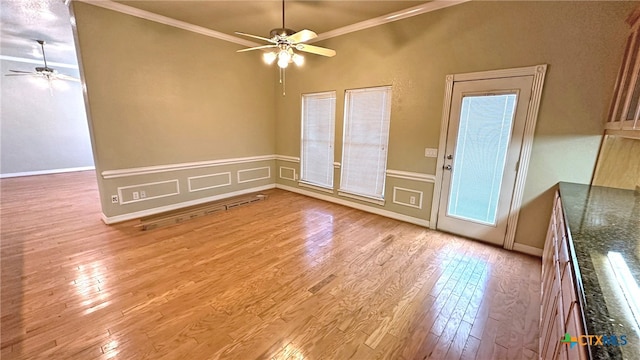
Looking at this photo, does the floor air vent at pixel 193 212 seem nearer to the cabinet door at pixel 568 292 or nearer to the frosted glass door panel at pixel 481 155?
the frosted glass door panel at pixel 481 155

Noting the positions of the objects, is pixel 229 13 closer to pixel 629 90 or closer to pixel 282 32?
pixel 282 32

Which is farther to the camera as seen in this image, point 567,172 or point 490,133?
point 490,133

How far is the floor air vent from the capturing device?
3684 mm

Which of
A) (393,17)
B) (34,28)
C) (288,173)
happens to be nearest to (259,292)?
(288,173)

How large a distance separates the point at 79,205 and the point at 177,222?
2.14 metres

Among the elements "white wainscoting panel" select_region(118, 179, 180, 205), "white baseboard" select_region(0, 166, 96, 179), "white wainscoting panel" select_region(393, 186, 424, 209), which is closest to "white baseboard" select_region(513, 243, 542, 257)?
"white wainscoting panel" select_region(393, 186, 424, 209)

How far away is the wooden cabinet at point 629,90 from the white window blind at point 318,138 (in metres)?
3.31

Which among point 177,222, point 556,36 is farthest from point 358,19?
point 177,222

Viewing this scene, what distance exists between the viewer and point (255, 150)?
535cm

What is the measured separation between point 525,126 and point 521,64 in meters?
0.67

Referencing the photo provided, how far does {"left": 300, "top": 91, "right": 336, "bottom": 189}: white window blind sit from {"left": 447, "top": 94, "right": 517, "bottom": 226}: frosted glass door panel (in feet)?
6.98

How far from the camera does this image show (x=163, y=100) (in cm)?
396

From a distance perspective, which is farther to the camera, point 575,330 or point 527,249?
point 527,249

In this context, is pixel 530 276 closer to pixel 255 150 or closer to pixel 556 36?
pixel 556 36
